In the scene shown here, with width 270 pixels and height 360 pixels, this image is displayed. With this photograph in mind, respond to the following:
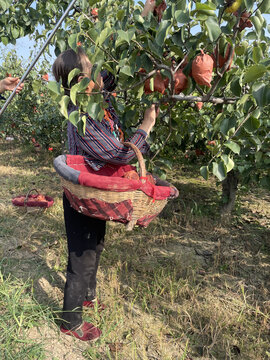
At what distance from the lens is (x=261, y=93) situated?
29.8 inches

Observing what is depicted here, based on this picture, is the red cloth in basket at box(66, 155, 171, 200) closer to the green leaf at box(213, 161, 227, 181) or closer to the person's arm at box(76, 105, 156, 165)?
the person's arm at box(76, 105, 156, 165)

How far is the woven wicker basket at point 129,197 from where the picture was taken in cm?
109

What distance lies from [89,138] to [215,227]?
1.96 m

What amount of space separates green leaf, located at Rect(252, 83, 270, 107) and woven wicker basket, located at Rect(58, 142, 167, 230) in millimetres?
515

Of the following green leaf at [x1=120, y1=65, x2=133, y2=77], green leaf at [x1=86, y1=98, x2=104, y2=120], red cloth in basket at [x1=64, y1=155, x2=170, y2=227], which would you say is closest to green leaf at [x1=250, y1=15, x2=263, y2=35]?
green leaf at [x1=120, y1=65, x2=133, y2=77]

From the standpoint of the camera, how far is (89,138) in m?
1.21

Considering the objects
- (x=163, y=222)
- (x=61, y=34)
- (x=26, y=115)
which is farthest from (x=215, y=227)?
(x=26, y=115)

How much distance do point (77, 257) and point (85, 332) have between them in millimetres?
389

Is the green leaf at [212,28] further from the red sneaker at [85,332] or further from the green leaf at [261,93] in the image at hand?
the red sneaker at [85,332]

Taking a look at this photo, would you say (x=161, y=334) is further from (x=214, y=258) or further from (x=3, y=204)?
(x=3, y=204)

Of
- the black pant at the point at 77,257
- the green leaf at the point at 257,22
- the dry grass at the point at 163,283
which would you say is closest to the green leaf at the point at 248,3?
the green leaf at the point at 257,22

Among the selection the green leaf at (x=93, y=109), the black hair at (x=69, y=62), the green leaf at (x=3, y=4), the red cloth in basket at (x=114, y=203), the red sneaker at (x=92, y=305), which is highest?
the green leaf at (x=3, y=4)

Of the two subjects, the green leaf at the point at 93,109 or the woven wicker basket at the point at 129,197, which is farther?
the woven wicker basket at the point at 129,197

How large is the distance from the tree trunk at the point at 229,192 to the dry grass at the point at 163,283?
0.40 feet
